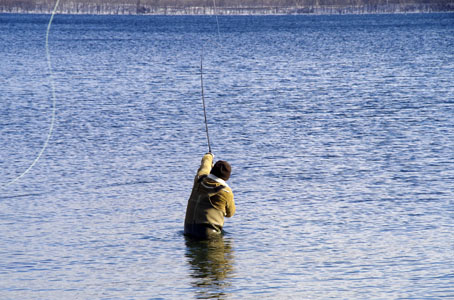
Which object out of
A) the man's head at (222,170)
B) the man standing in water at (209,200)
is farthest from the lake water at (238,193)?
the man's head at (222,170)

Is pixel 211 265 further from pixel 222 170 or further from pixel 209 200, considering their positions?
pixel 222 170

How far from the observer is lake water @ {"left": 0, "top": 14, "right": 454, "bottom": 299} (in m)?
9.59

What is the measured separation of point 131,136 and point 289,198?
8.73 metres

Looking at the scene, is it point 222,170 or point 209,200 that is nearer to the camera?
point 222,170

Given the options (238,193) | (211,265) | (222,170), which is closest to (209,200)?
(222,170)

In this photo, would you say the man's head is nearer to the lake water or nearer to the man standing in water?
the man standing in water

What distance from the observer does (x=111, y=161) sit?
59.0 feet

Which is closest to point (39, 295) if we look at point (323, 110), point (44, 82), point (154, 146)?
point (154, 146)

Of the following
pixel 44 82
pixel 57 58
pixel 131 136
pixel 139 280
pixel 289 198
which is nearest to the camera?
pixel 139 280

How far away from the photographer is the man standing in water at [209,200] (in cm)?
1012

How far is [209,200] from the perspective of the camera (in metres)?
10.3

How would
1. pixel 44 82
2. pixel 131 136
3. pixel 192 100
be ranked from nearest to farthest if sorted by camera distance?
pixel 131 136
pixel 192 100
pixel 44 82

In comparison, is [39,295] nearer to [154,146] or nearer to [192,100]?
[154,146]

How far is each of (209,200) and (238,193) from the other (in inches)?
170
